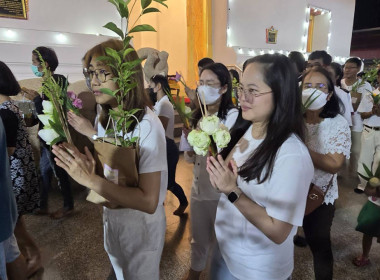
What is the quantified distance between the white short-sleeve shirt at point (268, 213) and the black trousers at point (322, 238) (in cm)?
64

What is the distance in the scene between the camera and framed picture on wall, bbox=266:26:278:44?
28.8ft

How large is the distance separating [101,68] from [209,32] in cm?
699

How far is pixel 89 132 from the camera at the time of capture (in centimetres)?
149

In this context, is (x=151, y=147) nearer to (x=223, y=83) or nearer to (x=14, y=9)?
(x=223, y=83)

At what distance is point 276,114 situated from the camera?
98 centimetres

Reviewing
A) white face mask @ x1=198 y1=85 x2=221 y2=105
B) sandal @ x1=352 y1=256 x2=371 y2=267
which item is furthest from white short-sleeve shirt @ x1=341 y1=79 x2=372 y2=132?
white face mask @ x1=198 y1=85 x2=221 y2=105

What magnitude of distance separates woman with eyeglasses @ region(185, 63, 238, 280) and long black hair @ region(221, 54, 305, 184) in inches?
29.4

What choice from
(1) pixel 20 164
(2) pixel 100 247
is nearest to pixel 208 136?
(1) pixel 20 164

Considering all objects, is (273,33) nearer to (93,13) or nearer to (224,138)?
(93,13)

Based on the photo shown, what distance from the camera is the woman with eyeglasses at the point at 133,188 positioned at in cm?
Result: 97

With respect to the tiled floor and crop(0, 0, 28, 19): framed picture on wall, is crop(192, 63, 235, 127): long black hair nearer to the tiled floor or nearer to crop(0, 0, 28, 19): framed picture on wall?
the tiled floor

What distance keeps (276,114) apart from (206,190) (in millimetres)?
928

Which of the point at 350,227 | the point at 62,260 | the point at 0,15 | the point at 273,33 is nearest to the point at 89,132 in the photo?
the point at 62,260

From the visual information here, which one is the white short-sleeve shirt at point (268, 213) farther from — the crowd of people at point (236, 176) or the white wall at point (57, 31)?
the white wall at point (57, 31)
